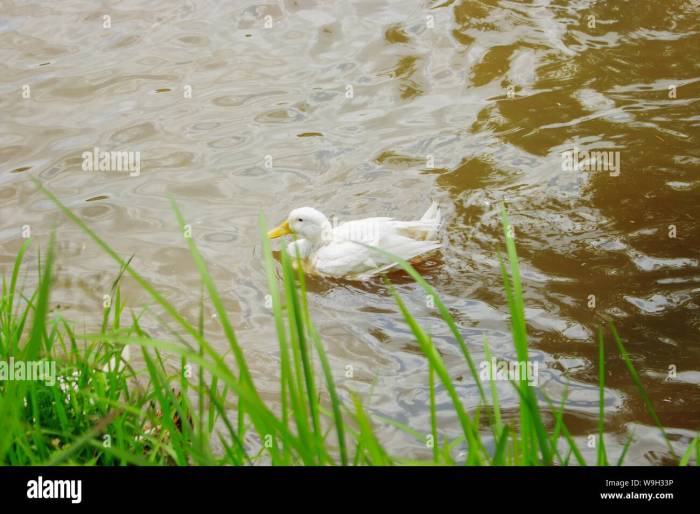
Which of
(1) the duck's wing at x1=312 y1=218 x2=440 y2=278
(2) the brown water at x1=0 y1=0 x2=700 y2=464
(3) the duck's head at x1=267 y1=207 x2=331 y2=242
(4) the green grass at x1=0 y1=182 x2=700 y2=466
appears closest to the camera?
(4) the green grass at x1=0 y1=182 x2=700 y2=466

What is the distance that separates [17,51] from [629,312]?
747cm

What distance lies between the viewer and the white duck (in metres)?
6.62

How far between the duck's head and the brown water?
1.29ft

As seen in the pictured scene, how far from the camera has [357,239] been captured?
6.82 metres

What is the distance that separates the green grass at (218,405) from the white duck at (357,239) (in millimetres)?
1135

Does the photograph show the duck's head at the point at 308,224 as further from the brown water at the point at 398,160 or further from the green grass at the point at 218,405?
the green grass at the point at 218,405

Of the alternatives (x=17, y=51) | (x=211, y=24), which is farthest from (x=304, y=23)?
(x=17, y=51)

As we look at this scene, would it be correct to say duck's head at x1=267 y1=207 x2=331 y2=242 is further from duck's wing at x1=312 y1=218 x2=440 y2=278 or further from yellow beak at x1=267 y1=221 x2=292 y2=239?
duck's wing at x1=312 y1=218 x2=440 y2=278

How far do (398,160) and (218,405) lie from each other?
546 cm

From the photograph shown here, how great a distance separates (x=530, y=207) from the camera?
7195 millimetres

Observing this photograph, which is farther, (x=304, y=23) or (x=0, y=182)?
(x=304, y=23)

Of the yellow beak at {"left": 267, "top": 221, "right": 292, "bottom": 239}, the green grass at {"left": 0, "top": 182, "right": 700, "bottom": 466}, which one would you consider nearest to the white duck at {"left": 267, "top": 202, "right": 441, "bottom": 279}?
the yellow beak at {"left": 267, "top": 221, "right": 292, "bottom": 239}
